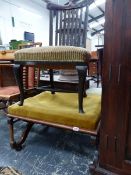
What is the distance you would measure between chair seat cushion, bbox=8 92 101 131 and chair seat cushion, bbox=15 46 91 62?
0.99 ft

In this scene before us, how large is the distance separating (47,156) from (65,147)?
16 centimetres

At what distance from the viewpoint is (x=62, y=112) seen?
99 cm

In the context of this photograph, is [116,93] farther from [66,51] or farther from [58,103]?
[58,103]

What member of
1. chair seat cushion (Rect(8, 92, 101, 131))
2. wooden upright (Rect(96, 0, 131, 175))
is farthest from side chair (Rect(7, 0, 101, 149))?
wooden upright (Rect(96, 0, 131, 175))

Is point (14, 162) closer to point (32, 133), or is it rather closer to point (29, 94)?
point (32, 133)

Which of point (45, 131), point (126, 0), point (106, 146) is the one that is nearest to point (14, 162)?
point (45, 131)

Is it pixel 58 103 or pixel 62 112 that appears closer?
pixel 62 112

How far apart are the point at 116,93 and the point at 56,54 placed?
448 mm

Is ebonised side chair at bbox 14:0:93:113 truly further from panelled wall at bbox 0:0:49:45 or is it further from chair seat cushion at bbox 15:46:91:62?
panelled wall at bbox 0:0:49:45

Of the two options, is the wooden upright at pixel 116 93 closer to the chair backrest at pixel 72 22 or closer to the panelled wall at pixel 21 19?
the chair backrest at pixel 72 22

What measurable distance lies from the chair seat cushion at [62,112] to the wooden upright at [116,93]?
6.6 inches

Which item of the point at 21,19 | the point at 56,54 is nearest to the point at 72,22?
the point at 56,54

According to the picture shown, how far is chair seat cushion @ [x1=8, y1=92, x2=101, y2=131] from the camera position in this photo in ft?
2.99

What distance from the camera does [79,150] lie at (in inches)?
44.8
